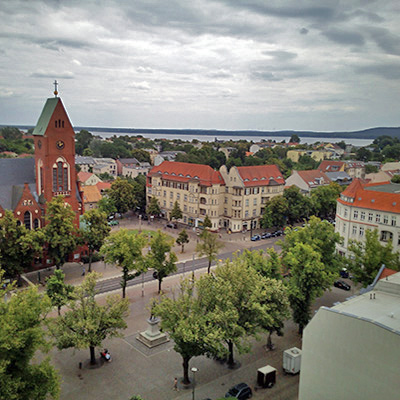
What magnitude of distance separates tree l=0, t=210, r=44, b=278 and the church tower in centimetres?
890

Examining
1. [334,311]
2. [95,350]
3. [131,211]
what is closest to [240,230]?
[131,211]

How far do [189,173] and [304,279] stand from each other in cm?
5404

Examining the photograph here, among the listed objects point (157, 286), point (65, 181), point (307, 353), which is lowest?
point (157, 286)

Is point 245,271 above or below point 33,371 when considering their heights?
above

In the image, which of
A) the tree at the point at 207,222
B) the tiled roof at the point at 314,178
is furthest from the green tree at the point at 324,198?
the tree at the point at 207,222

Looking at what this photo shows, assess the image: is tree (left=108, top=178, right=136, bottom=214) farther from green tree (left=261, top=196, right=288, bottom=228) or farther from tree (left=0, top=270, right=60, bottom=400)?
tree (left=0, top=270, right=60, bottom=400)

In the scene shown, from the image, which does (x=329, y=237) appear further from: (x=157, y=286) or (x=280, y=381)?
(x=157, y=286)

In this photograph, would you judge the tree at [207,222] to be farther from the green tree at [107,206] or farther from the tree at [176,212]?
the green tree at [107,206]

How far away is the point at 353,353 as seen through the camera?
1021 inches

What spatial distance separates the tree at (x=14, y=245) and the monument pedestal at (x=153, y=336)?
20.1 meters

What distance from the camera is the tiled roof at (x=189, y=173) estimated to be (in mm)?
86312

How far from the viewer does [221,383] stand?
3269cm

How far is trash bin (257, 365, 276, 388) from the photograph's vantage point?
1260 inches

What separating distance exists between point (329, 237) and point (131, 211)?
Answer: 2625 inches
